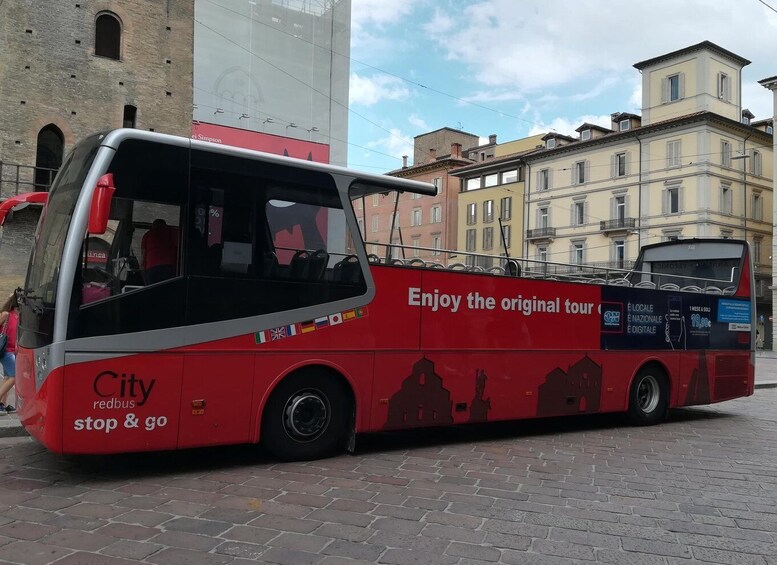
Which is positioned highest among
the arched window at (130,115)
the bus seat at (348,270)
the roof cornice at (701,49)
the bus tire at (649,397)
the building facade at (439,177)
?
the roof cornice at (701,49)

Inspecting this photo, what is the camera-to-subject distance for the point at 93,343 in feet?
19.0

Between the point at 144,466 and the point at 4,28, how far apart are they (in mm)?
Result: 17513

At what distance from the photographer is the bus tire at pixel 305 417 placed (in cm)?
689

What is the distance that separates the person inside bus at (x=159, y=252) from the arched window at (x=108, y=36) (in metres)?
17.0

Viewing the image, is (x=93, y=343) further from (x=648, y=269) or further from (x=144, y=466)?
(x=648, y=269)

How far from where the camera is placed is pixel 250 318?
668cm

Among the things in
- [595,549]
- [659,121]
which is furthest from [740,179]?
[595,549]

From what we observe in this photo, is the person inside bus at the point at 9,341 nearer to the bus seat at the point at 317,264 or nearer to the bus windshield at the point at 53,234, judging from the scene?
the bus windshield at the point at 53,234

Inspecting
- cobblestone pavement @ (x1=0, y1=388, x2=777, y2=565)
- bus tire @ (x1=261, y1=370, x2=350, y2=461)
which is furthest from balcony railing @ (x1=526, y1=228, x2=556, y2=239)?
bus tire @ (x1=261, y1=370, x2=350, y2=461)

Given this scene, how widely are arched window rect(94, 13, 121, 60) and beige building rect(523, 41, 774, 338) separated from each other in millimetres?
37912

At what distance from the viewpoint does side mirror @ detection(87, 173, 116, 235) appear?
546 cm

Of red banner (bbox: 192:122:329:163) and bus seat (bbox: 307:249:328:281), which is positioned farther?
red banner (bbox: 192:122:329:163)

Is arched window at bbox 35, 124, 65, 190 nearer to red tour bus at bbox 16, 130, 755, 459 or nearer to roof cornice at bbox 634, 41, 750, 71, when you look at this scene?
red tour bus at bbox 16, 130, 755, 459

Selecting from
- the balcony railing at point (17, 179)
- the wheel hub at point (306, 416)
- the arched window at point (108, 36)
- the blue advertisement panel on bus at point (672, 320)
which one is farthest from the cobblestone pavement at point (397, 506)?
the arched window at point (108, 36)
